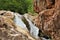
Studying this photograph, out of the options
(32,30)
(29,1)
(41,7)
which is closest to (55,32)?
(41,7)

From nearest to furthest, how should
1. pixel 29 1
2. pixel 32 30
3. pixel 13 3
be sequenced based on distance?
pixel 32 30
pixel 13 3
pixel 29 1

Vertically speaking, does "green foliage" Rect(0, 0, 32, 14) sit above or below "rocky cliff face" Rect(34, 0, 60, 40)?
below

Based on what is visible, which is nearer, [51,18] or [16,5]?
[51,18]

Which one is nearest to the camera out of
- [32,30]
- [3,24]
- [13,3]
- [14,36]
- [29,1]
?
[14,36]

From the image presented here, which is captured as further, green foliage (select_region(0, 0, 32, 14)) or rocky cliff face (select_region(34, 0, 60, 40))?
green foliage (select_region(0, 0, 32, 14))

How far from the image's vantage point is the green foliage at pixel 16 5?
3362cm

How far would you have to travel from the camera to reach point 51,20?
691 centimetres

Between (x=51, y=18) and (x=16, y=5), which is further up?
(x=51, y=18)

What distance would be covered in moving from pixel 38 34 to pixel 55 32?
1564 centimetres

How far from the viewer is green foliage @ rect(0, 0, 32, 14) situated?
33.6m

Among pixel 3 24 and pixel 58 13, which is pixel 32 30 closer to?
pixel 3 24

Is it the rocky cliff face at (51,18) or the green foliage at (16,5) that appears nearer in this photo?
the rocky cliff face at (51,18)

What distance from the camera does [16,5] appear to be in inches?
1355

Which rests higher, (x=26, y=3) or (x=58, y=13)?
(x=58, y=13)
